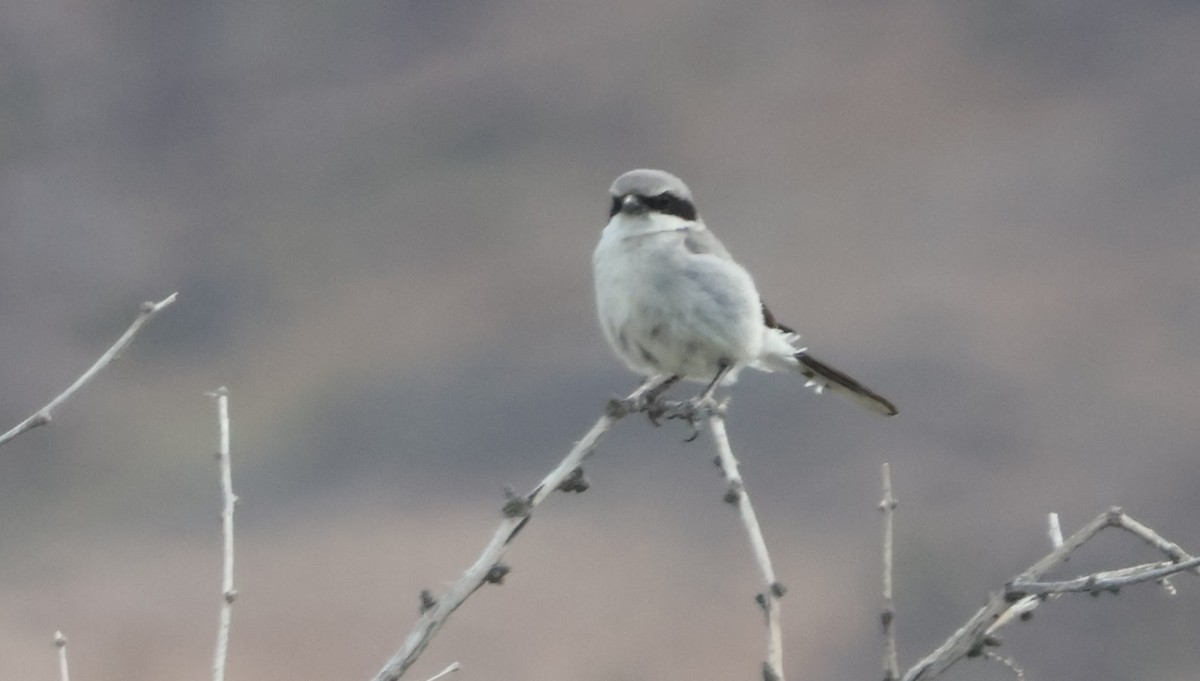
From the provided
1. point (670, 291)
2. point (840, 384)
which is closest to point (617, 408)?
point (670, 291)

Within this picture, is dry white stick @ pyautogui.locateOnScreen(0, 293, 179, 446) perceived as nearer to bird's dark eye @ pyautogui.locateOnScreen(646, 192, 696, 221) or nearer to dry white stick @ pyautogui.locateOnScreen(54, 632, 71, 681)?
dry white stick @ pyautogui.locateOnScreen(54, 632, 71, 681)

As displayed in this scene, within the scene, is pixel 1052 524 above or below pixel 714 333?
below

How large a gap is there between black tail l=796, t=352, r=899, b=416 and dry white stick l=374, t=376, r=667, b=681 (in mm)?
2278

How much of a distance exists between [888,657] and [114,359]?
3.63ft

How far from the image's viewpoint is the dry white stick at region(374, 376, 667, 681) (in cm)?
180

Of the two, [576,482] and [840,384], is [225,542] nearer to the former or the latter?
[576,482]

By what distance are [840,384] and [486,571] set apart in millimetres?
2604

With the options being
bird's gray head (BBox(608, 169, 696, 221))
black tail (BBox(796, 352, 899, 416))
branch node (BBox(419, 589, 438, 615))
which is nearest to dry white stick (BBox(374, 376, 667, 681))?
branch node (BBox(419, 589, 438, 615))

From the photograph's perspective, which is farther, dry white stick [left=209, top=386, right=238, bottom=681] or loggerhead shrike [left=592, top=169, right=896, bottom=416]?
loggerhead shrike [left=592, top=169, right=896, bottom=416]

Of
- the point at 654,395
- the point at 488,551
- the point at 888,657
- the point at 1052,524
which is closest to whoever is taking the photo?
the point at 888,657

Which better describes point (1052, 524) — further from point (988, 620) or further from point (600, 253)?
point (600, 253)

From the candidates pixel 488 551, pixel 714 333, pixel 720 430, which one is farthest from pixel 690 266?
pixel 488 551

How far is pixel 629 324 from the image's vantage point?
143 inches

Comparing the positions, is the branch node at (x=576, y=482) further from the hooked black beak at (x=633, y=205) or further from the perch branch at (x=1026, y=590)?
the hooked black beak at (x=633, y=205)
